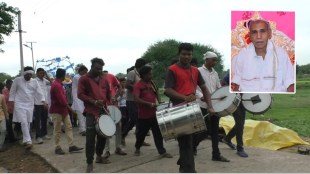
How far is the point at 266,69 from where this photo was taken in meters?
5.57

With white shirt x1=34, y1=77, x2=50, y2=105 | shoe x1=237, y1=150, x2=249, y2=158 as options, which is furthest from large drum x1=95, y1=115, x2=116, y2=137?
white shirt x1=34, y1=77, x2=50, y2=105

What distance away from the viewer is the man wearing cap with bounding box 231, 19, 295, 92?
5.57 meters

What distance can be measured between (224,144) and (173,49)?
61458 mm

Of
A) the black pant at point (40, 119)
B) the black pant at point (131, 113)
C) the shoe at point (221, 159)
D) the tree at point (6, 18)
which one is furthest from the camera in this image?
the tree at point (6, 18)

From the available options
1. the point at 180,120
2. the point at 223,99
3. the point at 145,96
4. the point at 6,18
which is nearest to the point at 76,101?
the point at 145,96

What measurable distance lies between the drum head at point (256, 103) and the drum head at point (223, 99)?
0.93 metres

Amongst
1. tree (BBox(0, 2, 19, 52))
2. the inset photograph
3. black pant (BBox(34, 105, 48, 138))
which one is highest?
tree (BBox(0, 2, 19, 52))

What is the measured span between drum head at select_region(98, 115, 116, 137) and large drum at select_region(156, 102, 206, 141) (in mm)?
1398

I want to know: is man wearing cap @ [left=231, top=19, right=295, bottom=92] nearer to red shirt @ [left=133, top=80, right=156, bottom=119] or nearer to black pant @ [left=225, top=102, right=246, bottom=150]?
black pant @ [left=225, top=102, right=246, bottom=150]

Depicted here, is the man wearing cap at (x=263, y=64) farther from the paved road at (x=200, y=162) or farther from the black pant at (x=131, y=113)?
the black pant at (x=131, y=113)

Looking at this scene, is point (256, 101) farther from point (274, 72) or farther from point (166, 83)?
point (166, 83)

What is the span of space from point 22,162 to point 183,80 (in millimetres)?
4374

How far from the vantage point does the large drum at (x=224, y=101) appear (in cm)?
628

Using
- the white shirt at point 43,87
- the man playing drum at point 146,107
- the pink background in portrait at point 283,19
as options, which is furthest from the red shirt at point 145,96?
the white shirt at point 43,87
